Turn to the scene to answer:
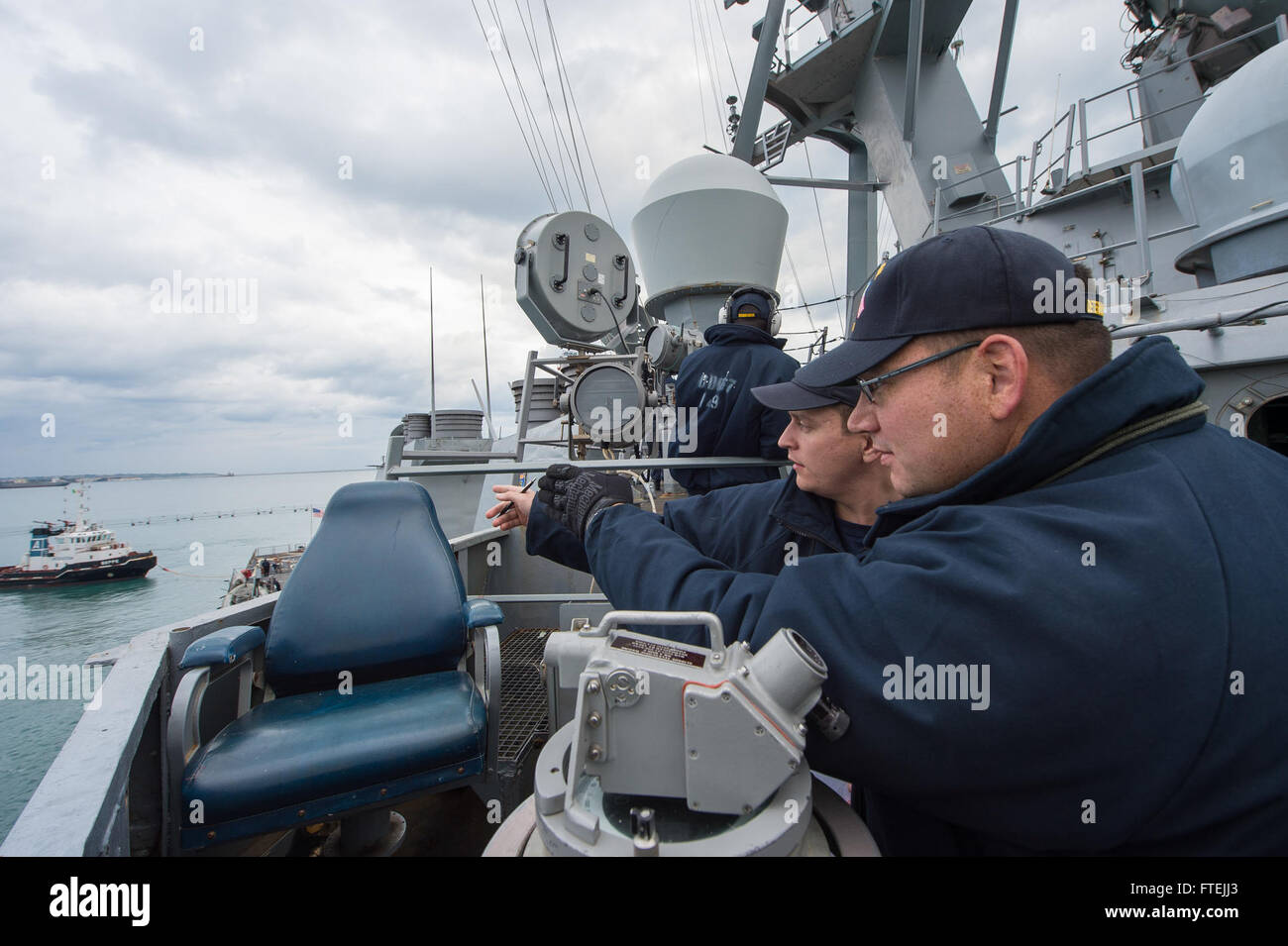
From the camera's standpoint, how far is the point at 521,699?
3.31 m

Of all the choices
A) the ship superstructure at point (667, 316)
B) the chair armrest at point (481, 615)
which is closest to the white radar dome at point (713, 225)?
the ship superstructure at point (667, 316)

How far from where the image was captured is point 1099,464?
903 millimetres

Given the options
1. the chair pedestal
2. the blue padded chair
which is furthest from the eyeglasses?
the chair pedestal

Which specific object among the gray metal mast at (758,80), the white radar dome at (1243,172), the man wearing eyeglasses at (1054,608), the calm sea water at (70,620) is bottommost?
the calm sea water at (70,620)

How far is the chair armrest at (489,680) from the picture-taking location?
204 cm

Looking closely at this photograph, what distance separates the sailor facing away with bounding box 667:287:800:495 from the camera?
3049 millimetres

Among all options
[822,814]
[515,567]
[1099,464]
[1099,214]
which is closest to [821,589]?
[822,814]

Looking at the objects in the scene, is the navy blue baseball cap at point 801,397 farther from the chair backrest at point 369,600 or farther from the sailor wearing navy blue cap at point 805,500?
the chair backrest at point 369,600

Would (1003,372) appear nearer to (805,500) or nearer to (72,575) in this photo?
(805,500)

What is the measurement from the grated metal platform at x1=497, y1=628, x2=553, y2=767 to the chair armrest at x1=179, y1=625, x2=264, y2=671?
3.46 ft

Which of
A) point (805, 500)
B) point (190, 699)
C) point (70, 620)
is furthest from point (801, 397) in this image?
point (70, 620)

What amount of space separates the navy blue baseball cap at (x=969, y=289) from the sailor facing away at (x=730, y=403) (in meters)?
1.76

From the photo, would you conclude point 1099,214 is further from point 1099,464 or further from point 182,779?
point 182,779

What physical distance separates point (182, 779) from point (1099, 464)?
243 centimetres
